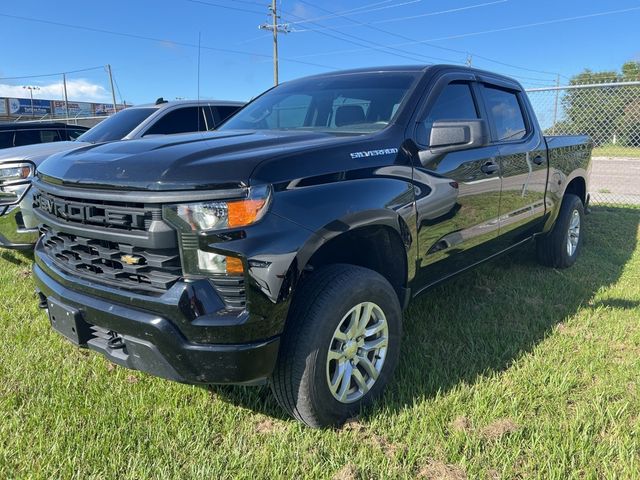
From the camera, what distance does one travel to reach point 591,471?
83.4 inches

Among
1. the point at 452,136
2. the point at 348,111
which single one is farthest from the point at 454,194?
the point at 348,111

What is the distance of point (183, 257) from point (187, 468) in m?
0.93

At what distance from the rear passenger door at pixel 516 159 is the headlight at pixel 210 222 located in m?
2.41

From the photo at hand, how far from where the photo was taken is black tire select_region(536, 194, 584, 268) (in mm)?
5000

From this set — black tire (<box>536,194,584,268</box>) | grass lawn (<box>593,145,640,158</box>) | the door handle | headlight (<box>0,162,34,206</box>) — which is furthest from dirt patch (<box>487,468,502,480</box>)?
grass lawn (<box>593,145,640,158</box>)

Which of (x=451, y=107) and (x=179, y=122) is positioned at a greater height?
(x=451, y=107)

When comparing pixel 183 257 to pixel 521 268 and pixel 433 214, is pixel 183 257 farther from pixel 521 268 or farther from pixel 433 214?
pixel 521 268

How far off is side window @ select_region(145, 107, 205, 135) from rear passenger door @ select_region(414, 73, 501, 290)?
13.0ft

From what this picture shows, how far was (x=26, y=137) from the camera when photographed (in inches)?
335

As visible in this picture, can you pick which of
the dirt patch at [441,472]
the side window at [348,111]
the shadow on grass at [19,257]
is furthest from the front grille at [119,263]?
the shadow on grass at [19,257]

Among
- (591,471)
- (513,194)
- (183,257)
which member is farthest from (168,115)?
(591,471)

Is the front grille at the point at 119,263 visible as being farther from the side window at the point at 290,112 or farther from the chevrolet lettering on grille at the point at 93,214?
the side window at the point at 290,112

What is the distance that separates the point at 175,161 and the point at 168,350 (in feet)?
2.62

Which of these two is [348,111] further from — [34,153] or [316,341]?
[34,153]
